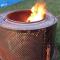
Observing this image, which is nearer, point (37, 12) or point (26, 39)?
point (26, 39)

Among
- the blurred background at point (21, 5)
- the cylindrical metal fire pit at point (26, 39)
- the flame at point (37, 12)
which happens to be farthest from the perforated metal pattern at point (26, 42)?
the blurred background at point (21, 5)

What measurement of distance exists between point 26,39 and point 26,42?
0.16 feet

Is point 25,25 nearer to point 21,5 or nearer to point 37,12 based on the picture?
point 37,12

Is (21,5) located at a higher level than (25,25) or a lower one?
lower

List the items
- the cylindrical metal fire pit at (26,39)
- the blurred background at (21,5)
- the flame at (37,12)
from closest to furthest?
the cylindrical metal fire pit at (26,39), the flame at (37,12), the blurred background at (21,5)

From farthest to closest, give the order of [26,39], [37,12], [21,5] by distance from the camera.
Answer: [21,5] < [37,12] < [26,39]

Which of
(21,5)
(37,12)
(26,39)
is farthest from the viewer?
(21,5)

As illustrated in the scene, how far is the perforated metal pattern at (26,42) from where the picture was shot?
2.82 m

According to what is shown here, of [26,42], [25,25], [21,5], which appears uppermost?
[25,25]

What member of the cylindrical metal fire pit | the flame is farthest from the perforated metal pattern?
the flame

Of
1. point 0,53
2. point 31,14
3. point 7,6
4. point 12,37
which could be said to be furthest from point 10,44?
point 7,6

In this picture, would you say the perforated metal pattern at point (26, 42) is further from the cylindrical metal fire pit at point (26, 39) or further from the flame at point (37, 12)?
the flame at point (37, 12)

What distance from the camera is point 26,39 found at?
283 cm

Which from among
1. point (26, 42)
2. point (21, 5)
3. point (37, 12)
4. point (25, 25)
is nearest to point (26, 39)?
point (26, 42)
